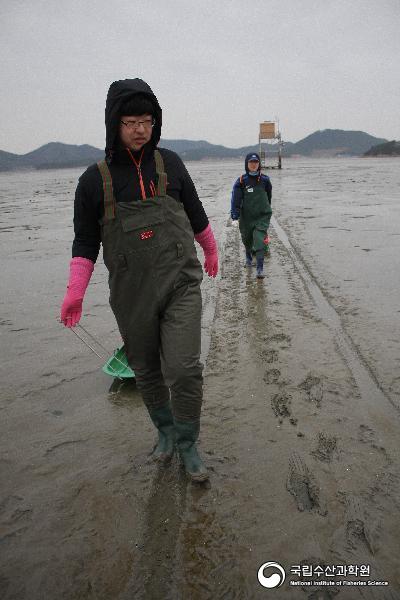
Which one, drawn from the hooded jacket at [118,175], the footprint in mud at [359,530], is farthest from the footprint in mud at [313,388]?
the hooded jacket at [118,175]

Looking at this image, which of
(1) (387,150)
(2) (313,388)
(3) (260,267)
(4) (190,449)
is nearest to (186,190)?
(4) (190,449)

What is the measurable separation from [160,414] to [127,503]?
55cm

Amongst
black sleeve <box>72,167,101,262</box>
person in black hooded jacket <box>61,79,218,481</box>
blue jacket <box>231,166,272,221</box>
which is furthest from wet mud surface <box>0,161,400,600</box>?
blue jacket <box>231,166,272,221</box>

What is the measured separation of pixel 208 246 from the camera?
2.73m

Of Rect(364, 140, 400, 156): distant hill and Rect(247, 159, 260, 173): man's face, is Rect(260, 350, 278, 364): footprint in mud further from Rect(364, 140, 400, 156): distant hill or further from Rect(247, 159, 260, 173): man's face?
Rect(364, 140, 400, 156): distant hill

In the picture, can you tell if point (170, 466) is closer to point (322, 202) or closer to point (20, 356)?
point (20, 356)

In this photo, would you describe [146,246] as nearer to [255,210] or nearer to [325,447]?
[325,447]

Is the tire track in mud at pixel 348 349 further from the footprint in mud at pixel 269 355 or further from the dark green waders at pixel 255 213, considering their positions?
the dark green waders at pixel 255 213

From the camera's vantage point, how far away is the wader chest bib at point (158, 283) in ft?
7.22

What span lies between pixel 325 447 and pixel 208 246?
152 centimetres

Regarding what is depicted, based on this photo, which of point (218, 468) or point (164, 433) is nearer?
point (218, 468)

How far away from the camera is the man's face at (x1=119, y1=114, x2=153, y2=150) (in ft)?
7.23

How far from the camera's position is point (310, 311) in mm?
5148

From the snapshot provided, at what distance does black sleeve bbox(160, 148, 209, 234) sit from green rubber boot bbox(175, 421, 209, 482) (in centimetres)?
119
